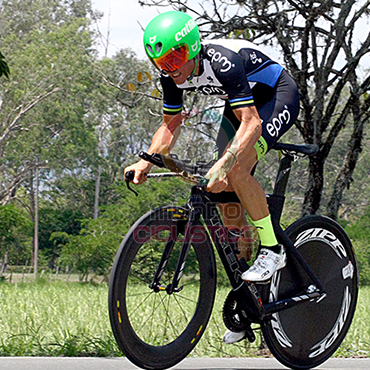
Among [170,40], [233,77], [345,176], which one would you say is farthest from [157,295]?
[345,176]

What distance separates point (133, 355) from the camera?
308 centimetres

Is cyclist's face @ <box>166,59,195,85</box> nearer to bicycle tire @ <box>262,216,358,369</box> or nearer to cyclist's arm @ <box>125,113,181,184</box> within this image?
cyclist's arm @ <box>125,113,181,184</box>

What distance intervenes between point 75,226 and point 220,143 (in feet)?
136

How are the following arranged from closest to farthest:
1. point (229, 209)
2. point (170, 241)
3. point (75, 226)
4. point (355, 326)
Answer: point (170, 241) → point (229, 209) → point (355, 326) → point (75, 226)

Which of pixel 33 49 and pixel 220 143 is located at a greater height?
pixel 33 49

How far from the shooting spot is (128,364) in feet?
11.3

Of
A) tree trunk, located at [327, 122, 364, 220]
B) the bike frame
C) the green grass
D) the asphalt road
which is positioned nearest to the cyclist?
the bike frame

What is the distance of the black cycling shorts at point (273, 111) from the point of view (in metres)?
3.45

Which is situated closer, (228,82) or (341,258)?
(228,82)

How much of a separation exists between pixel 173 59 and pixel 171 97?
0.52 metres

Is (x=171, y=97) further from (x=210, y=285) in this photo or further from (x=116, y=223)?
(x=116, y=223)

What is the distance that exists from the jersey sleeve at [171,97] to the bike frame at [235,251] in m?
0.61

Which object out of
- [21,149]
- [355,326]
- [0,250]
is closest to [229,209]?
[355,326]

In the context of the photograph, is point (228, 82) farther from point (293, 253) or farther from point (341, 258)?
point (341, 258)
